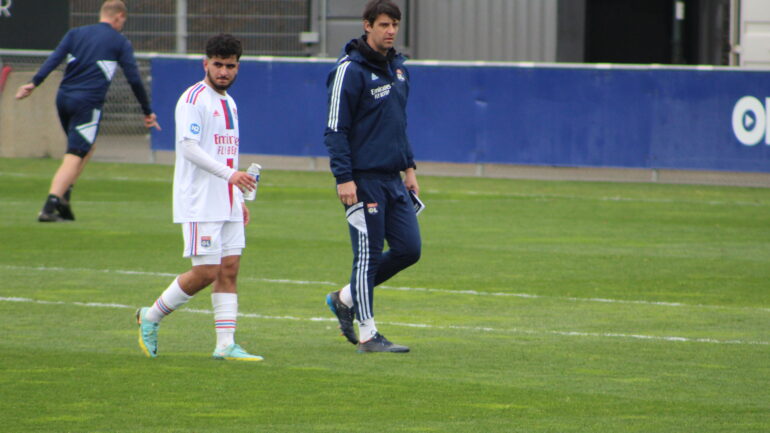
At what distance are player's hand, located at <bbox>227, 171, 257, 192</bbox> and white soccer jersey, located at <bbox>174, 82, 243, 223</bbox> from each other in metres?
0.17

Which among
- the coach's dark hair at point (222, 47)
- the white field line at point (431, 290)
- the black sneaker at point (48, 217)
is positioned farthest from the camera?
the black sneaker at point (48, 217)

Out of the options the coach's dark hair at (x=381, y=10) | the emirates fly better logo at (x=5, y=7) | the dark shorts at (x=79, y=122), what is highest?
the emirates fly better logo at (x=5, y=7)

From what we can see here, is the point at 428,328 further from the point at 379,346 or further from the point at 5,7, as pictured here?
the point at 5,7

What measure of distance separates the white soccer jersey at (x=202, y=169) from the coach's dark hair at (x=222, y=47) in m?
0.21

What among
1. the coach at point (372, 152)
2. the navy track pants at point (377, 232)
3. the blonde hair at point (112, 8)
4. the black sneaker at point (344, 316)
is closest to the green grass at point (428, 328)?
the black sneaker at point (344, 316)

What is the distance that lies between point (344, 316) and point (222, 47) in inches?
68.0

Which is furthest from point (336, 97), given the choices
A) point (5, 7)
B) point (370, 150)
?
point (5, 7)

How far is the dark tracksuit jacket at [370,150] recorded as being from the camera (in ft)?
26.4

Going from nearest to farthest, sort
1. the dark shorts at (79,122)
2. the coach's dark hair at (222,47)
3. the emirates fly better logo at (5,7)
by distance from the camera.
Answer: the coach's dark hair at (222,47) < the dark shorts at (79,122) < the emirates fly better logo at (5,7)

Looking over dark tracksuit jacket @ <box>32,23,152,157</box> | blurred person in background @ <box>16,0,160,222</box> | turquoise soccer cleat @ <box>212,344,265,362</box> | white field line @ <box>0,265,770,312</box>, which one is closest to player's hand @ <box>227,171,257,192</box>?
turquoise soccer cleat @ <box>212,344,265,362</box>

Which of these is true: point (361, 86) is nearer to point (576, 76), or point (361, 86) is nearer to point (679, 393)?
point (679, 393)

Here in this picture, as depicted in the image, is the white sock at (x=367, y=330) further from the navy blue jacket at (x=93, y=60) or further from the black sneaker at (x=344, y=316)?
the navy blue jacket at (x=93, y=60)

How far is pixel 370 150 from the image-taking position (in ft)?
26.6

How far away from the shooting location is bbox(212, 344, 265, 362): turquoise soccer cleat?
311 inches
